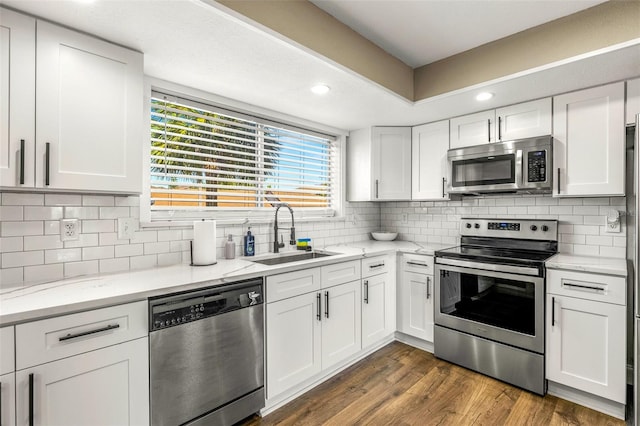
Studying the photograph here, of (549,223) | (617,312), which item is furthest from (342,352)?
(549,223)

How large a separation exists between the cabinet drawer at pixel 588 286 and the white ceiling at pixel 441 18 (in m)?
1.67

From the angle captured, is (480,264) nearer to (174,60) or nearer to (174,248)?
(174,248)

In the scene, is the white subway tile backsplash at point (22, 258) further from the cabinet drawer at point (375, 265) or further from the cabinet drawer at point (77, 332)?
the cabinet drawer at point (375, 265)

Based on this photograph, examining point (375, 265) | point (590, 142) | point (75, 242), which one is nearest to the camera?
point (75, 242)

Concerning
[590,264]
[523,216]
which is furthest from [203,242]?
[523,216]

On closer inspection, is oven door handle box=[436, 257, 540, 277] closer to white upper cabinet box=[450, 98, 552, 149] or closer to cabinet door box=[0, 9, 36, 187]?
white upper cabinet box=[450, 98, 552, 149]

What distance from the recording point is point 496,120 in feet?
8.91

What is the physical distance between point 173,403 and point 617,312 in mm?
2675

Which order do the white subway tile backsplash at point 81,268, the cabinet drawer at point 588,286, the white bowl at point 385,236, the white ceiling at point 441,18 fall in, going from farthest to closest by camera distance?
the white bowl at point 385,236 → the cabinet drawer at point 588,286 → the white ceiling at point 441,18 → the white subway tile backsplash at point 81,268

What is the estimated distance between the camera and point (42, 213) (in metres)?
1.69

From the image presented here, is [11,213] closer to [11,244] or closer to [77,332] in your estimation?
[11,244]

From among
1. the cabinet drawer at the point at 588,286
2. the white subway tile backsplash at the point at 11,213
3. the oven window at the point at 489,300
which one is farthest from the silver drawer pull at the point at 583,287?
the white subway tile backsplash at the point at 11,213

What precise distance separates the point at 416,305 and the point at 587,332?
1.23m

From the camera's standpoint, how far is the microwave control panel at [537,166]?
2420 mm
